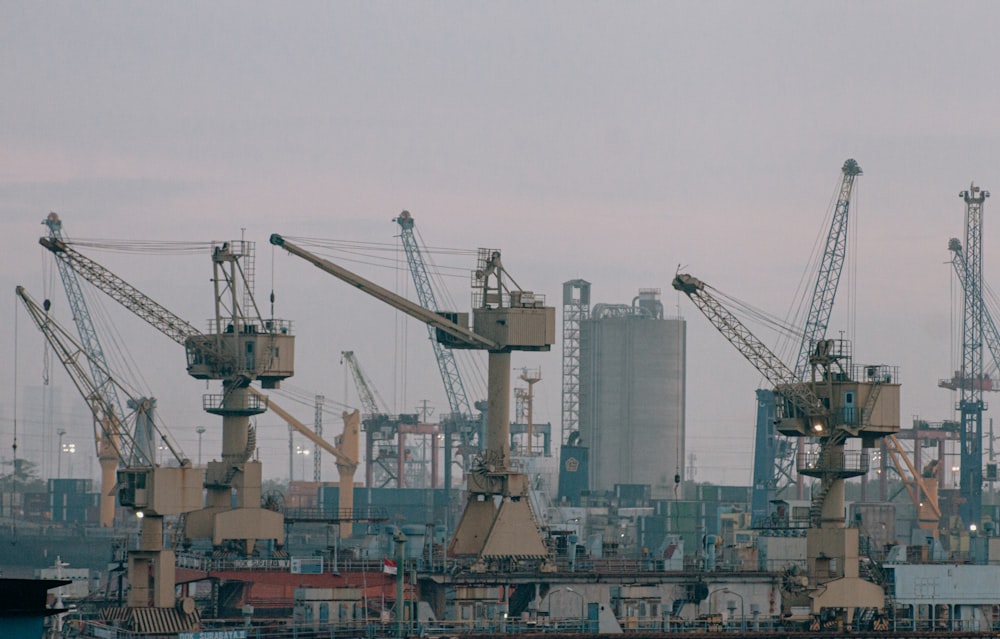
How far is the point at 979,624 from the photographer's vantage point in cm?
10244

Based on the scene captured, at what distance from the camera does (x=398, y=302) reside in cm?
10800

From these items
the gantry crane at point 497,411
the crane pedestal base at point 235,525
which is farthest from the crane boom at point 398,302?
the crane pedestal base at point 235,525

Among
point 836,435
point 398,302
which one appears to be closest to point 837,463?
point 836,435

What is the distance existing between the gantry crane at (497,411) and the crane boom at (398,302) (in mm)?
79

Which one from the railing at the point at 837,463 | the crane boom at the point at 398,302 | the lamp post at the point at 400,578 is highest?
the crane boom at the point at 398,302

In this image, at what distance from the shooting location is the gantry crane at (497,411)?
100875 mm

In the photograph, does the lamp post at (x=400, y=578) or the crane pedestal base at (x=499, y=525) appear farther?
the crane pedestal base at (x=499, y=525)

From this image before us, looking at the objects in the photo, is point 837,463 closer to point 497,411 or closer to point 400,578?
point 497,411

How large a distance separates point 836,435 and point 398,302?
26376 millimetres

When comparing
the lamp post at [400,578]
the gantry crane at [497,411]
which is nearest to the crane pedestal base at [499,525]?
the gantry crane at [497,411]

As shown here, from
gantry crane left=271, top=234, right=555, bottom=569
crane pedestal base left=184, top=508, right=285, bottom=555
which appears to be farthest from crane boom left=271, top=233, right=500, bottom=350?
crane pedestal base left=184, top=508, right=285, bottom=555

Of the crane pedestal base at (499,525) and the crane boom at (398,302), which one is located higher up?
the crane boom at (398,302)

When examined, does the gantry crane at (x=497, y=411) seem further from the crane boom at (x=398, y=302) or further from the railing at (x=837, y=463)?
the railing at (x=837, y=463)

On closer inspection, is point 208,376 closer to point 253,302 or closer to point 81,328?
point 253,302
